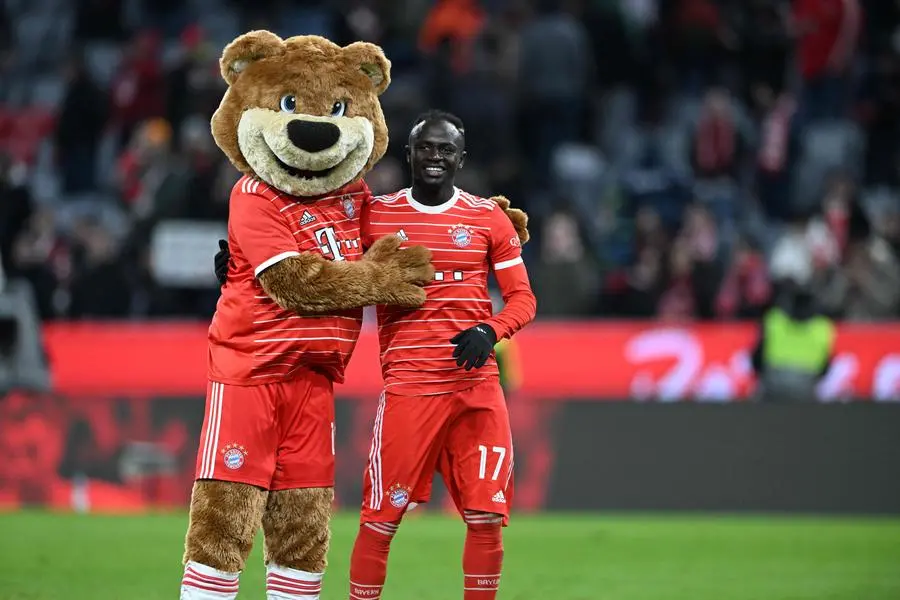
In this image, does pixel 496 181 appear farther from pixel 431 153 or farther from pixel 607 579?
pixel 431 153

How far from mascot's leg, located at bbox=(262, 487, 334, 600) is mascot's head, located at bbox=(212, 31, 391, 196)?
4.00 feet

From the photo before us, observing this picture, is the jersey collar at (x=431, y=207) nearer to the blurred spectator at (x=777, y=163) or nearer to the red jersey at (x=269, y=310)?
the red jersey at (x=269, y=310)

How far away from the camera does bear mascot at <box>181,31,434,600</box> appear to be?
5773 mm

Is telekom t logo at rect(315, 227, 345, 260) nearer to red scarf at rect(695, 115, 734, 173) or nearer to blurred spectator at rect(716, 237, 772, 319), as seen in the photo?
blurred spectator at rect(716, 237, 772, 319)

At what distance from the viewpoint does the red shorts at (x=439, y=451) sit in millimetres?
6133

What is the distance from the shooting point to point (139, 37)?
1545 centimetres

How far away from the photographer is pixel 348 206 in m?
6.16

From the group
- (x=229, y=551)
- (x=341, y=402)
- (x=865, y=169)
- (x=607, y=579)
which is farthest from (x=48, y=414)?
(x=865, y=169)

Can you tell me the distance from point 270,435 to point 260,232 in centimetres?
79

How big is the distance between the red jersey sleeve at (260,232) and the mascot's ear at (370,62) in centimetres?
69

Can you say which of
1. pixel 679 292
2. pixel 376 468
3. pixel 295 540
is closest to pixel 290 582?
pixel 295 540

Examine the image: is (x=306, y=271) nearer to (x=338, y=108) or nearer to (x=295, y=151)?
(x=295, y=151)

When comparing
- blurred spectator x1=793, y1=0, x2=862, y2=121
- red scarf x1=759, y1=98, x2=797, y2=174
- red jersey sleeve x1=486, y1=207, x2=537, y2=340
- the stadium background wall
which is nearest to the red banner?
the stadium background wall

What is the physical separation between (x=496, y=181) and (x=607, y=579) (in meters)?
5.56
